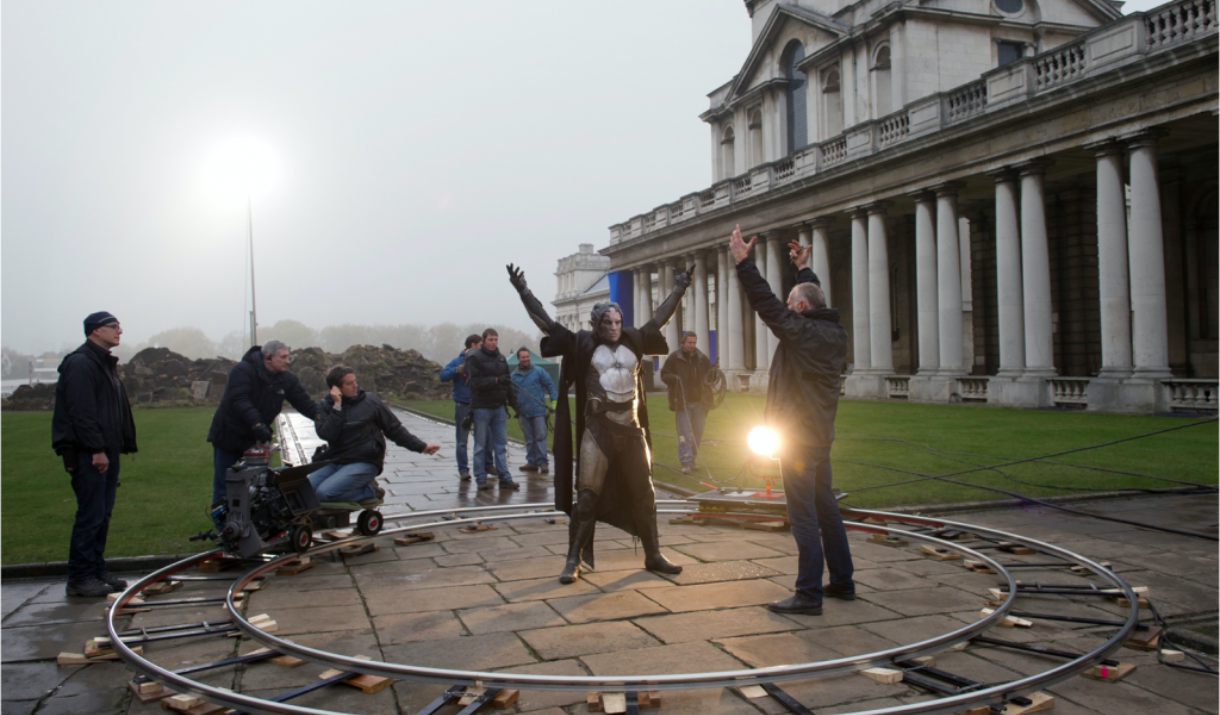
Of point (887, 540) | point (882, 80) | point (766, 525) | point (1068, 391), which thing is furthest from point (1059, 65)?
point (887, 540)

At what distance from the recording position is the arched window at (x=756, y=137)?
4653 cm

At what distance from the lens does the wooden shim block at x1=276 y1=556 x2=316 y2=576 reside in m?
6.63

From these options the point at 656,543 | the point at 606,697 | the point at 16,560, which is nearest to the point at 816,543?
the point at 656,543

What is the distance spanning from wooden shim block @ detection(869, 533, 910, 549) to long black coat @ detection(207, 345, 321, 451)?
5.19 metres

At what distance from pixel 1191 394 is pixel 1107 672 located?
18496 mm

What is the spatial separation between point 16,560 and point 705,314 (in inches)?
1565

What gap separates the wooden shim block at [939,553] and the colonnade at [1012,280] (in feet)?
53.6

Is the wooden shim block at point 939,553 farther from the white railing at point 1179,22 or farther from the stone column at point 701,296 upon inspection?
the stone column at point 701,296

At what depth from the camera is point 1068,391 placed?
884 inches

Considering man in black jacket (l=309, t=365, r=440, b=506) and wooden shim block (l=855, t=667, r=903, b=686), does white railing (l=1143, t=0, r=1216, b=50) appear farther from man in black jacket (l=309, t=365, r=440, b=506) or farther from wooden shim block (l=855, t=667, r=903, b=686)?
wooden shim block (l=855, t=667, r=903, b=686)

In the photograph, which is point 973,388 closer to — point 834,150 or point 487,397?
point 834,150

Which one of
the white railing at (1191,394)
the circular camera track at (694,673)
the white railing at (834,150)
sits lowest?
the circular camera track at (694,673)

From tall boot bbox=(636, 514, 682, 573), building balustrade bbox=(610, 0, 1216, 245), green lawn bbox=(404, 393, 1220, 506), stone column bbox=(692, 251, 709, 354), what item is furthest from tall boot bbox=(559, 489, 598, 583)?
stone column bbox=(692, 251, 709, 354)

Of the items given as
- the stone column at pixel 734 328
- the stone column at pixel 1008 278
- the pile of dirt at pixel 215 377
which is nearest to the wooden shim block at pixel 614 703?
the stone column at pixel 1008 278
